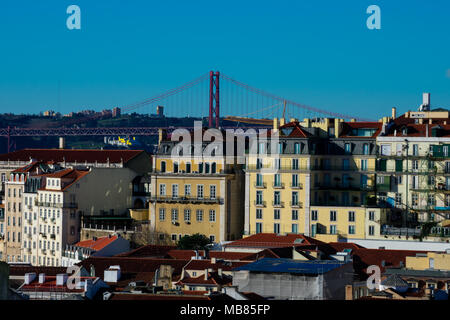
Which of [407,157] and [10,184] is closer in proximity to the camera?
[407,157]

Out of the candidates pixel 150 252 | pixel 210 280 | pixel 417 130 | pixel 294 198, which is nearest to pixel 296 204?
pixel 294 198

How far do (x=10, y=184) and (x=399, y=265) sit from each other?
34.9 m

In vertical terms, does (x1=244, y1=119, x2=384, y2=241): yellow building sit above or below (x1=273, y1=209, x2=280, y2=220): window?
above

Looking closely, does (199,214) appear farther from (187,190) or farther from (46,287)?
(46,287)

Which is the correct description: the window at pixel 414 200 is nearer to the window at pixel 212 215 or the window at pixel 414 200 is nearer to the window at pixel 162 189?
the window at pixel 212 215

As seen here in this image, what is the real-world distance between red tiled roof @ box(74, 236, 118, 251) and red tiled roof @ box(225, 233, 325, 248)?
282 inches

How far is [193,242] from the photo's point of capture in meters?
65.8

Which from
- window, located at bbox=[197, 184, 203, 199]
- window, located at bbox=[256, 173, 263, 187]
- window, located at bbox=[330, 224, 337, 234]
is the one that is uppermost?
window, located at bbox=[256, 173, 263, 187]

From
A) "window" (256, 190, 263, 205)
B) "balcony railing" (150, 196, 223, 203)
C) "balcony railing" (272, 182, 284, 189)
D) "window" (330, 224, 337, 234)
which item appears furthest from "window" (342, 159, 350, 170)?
"balcony railing" (150, 196, 223, 203)

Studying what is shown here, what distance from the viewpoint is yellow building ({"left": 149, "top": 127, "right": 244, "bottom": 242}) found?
229ft

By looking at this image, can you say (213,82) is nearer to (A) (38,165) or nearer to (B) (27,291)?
(A) (38,165)

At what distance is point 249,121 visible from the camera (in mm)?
131375

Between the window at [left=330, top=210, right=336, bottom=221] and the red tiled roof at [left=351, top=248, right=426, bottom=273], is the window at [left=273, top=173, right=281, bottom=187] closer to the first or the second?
the window at [left=330, top=210, right=336, bottom=221]
